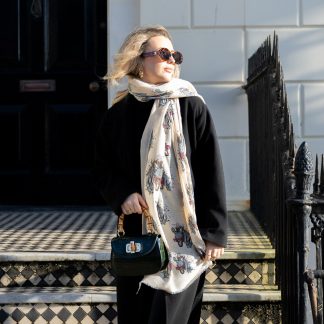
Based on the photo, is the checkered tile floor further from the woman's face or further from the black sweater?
the woman's face

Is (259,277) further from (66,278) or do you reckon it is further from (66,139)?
(66,139)

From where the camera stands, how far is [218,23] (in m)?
6.35

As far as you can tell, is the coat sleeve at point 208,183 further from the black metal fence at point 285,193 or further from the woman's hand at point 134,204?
the black metal fence at point 285,193

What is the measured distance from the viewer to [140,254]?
3.05 metres

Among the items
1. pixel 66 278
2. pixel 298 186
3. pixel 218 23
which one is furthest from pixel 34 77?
pixel 298 186

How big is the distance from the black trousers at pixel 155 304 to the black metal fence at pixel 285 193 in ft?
1.90

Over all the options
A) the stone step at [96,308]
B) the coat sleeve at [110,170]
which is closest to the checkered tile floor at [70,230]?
the stone step at [96,308]

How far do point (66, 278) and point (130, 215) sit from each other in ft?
4.60

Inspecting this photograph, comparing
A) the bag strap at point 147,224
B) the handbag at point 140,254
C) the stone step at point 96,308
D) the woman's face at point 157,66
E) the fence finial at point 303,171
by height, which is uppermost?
the woman's face at point 157,66

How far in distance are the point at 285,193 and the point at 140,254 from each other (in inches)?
46.1

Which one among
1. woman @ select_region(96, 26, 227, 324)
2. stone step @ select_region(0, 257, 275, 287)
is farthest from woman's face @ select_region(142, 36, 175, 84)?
stone step @ select_region(0, 257, 275, 287)

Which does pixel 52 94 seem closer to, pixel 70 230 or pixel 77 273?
pixel 70 230

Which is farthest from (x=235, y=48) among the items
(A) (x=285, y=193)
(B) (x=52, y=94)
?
(A) (x=285, y=193)

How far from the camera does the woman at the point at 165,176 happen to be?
3111 millimetres
